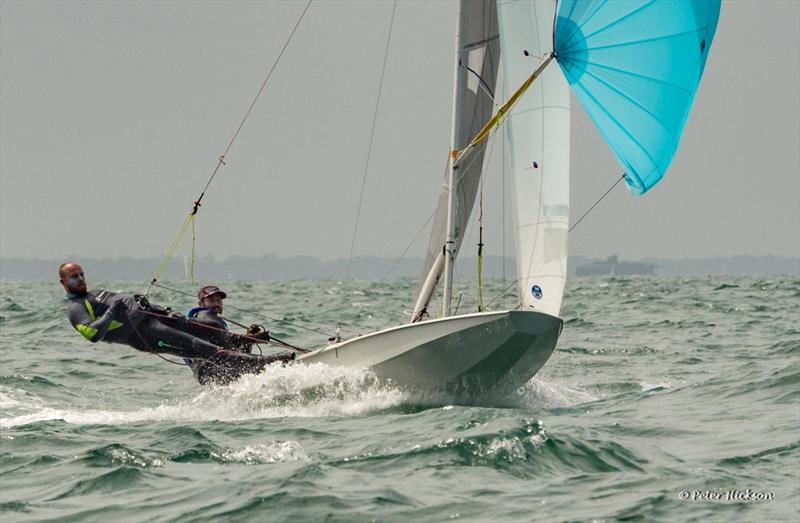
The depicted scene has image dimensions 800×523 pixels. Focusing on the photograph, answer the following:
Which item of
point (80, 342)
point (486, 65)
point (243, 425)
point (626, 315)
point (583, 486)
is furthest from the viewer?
point (626, 315)

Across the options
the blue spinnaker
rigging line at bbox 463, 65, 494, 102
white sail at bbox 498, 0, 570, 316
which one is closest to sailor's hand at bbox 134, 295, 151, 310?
white sail at bbox 498, 0, 570, 316

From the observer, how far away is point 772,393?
13.3 metres

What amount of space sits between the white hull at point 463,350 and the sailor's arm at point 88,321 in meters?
2.78

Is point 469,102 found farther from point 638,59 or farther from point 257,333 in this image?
point 257,333

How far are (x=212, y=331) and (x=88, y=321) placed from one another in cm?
161

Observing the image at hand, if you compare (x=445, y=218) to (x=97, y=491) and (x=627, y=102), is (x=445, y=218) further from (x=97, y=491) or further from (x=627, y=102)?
(x=97, y=491)

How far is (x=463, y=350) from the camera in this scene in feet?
41.6

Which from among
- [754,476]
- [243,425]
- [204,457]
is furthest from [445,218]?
[754,476]

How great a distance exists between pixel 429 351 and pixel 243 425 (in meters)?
2.14

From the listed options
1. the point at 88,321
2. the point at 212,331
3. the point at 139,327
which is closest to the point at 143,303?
the point at 139,327

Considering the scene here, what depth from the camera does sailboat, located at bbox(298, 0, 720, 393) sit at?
1278 centimetres

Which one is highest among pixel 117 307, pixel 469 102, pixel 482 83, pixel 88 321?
pixel 482 83

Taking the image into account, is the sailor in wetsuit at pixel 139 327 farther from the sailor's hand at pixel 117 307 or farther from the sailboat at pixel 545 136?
the sailboat at pixel 545 136

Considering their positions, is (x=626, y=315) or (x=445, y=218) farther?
(x=626, y=315)
